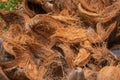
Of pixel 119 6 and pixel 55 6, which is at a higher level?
pixel 119 6

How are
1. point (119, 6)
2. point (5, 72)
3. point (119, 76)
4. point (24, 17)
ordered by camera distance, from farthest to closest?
1. point (24, 17)
2. point (119, 6)
3. point (5, 72)
4. point (119, 76)

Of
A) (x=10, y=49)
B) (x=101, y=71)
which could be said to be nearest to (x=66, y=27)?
(x=10, y=49)

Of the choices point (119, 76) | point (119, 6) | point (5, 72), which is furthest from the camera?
point (119, 6)

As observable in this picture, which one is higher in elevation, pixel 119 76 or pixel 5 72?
pixel 119 76

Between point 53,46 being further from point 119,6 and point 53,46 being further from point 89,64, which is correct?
point 119,6

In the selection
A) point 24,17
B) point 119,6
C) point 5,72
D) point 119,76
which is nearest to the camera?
point 119,76

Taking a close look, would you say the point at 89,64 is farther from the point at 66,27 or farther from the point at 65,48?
the point at 66,27

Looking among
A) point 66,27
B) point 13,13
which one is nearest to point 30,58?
point 66,27

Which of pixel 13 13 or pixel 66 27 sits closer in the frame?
pixel 66 27

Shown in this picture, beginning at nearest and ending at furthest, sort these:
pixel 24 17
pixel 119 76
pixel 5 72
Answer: pixel 119 76 < pixel 5 72 < pixel 24 17
